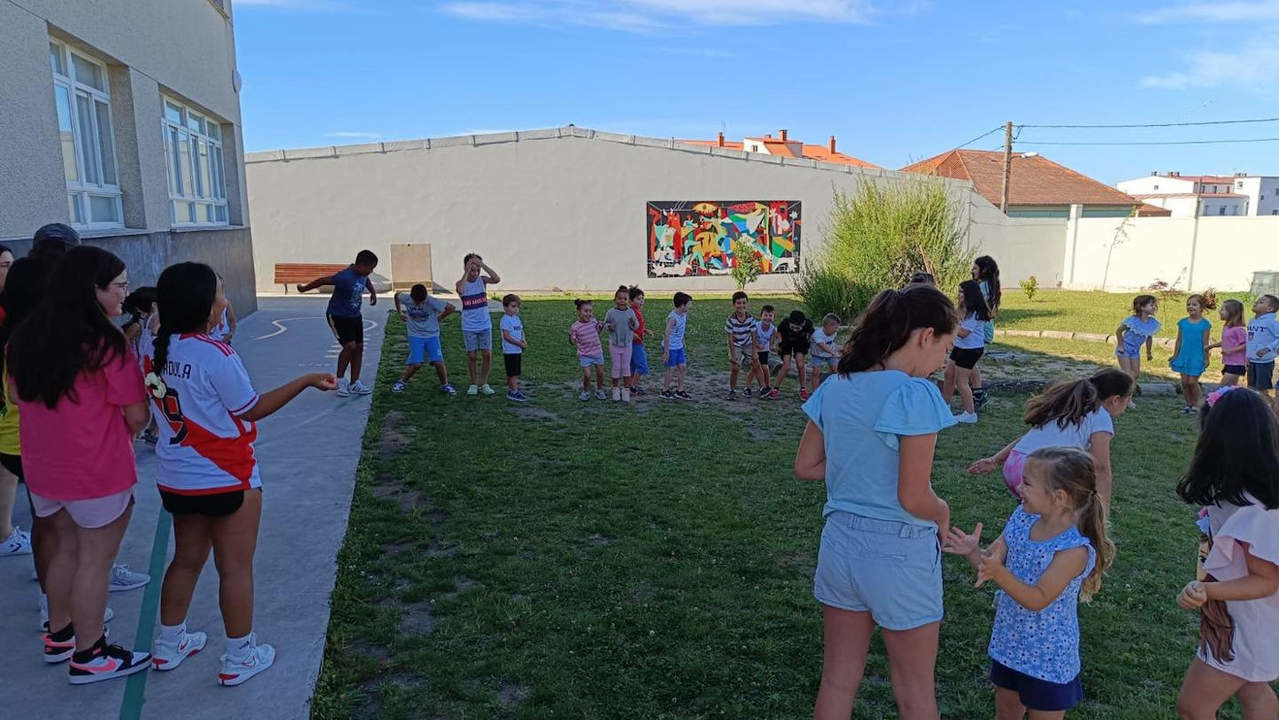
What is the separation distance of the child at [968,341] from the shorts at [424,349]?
5780 millimetres

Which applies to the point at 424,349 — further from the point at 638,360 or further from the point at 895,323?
the point at 895,323

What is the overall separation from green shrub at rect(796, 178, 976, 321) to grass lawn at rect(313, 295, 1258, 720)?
10.1 m

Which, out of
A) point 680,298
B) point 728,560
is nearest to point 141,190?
point 680,298

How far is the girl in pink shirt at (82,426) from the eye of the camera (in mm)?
3029

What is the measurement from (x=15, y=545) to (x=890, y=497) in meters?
4.63

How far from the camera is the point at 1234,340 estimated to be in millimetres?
8797

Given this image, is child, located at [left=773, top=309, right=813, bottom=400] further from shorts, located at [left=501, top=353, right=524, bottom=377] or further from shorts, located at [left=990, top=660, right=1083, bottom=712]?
shorts, located at [left=990, top=660, right=1083, bottom=712]

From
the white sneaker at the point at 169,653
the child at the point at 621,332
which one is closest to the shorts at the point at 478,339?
the child at the point at 621,332

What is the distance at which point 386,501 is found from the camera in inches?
232

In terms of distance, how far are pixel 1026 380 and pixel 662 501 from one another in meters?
7.25

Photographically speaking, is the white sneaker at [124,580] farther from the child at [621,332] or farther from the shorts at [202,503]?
the child at [621,332]

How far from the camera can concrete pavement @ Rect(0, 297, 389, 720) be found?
3.17 meters

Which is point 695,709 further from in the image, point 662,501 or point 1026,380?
point 1026,380

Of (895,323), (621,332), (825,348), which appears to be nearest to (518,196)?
(621,332)
